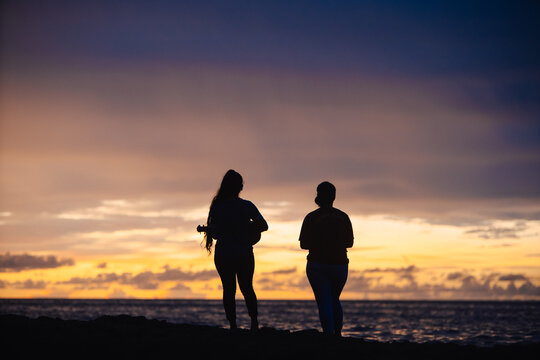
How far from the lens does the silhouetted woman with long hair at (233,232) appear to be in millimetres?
9008

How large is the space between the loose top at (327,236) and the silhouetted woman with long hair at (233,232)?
26.5 inches

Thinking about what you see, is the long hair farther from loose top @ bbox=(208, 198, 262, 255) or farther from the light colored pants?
the light colored pants

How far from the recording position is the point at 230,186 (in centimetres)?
919

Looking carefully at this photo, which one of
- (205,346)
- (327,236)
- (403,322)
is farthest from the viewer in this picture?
(403,322)

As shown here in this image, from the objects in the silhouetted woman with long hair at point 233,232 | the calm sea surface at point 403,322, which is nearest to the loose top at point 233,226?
the silhouetted woman with long hair at point 233,232

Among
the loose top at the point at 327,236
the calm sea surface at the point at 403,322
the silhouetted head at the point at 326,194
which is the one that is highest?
the silhouetted head at the point at 326,194

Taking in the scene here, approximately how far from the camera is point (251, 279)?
918cm

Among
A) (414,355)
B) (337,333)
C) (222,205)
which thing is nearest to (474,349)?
(414,355)

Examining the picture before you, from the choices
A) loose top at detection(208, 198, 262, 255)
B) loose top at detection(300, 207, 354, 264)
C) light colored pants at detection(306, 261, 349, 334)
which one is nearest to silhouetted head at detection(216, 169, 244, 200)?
loose top at detection(208, 198, 262, 255)

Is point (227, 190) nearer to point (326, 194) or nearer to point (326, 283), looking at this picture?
point (326, 194)

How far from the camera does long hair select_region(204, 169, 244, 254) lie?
920cm

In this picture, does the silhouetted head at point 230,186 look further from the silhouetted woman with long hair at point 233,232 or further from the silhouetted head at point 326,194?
the silhouetted head at point 326,194

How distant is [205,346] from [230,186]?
2420 mm

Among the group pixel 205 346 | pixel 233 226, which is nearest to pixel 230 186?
pixel 233 226
